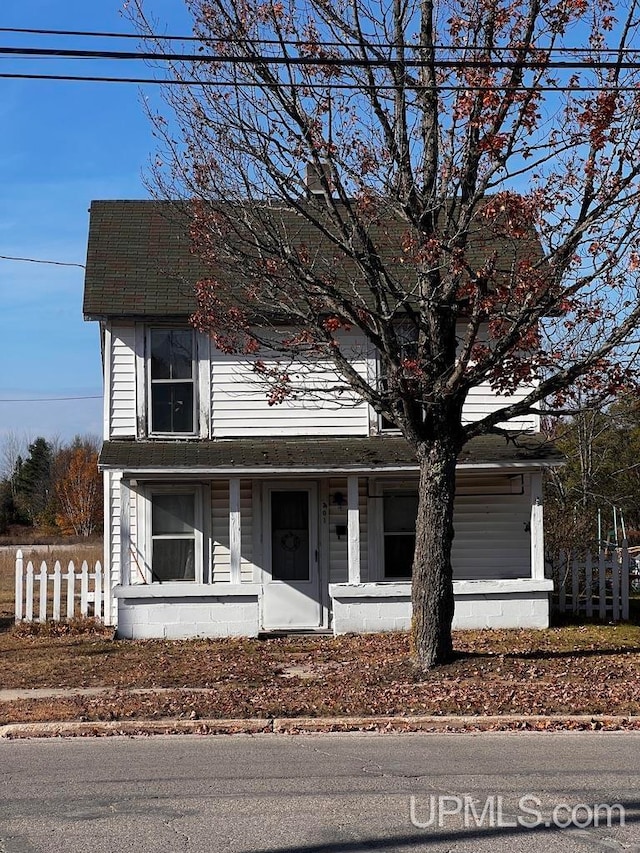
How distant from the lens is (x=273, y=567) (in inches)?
728

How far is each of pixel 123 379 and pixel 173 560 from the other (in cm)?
320

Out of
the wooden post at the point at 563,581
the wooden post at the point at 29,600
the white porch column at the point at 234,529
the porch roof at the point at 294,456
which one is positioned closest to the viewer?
the porch roof at the point at 294,456

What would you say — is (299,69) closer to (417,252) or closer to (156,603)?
(417,252)

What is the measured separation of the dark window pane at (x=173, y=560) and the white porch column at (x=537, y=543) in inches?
225

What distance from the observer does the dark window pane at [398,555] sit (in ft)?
61.4

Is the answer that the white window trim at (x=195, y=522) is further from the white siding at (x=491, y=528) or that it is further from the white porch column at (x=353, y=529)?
the white siding at (x=491, y=528)

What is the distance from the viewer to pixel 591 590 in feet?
63.5

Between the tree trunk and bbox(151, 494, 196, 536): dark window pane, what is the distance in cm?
638

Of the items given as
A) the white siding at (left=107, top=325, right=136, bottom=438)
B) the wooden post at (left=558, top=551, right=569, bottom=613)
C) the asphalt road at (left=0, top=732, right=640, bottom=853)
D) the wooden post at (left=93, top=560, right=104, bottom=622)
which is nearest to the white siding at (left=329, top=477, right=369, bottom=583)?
the wooden post at (left=558, top=551, right=569, bottom=613)

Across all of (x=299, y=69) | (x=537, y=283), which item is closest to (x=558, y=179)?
(x=537, y=283)

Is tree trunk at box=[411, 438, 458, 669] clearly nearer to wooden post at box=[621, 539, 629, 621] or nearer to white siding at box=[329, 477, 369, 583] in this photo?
white siding at box=[329, 477, 369, 583]

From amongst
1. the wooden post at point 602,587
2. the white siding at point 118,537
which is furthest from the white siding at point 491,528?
the white siding at point 118,537

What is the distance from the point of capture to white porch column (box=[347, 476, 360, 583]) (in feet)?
56.9

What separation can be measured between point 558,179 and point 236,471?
729 cm
